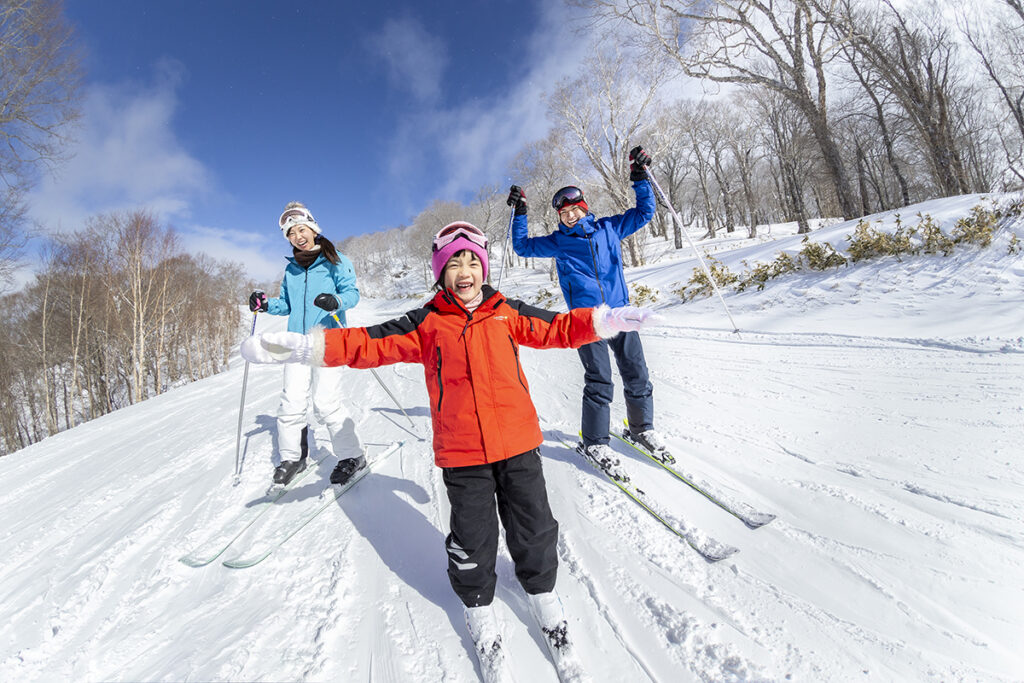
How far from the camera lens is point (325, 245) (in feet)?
10.0

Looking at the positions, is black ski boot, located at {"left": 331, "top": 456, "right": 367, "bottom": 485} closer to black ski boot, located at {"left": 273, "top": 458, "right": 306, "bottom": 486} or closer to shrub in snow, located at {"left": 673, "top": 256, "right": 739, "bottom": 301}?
black ski boot, located at {"left": 273, "top": 458, "right": 306, "bottom": 486}

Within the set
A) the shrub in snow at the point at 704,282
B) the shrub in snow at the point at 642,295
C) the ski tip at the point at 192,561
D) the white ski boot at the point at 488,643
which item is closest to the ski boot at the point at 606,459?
the white ski boot at the point at 488,643

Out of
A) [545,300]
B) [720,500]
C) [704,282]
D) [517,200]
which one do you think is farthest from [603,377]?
[545,300]

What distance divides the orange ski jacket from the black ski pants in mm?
93

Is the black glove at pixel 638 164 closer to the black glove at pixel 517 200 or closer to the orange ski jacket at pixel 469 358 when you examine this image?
the black glove at pixel 517 200

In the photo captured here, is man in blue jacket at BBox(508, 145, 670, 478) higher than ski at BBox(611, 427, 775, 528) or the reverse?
higher

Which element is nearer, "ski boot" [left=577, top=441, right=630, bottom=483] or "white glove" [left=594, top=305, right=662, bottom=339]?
"white glove" [left=594, top=305, right=662, bottom=339]

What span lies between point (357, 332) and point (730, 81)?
541 inches

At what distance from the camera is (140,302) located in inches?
719

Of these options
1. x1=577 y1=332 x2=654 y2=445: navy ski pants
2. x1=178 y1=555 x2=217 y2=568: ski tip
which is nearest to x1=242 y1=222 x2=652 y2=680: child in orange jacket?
x1=577 y1=332 x2=654 y2=445: navy ski pants

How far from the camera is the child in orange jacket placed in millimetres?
1600

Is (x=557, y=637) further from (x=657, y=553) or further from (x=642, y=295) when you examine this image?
(x=642, y=295)

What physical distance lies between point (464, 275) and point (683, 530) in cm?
173

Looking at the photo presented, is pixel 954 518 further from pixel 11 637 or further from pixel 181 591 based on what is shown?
pixel 11 637
